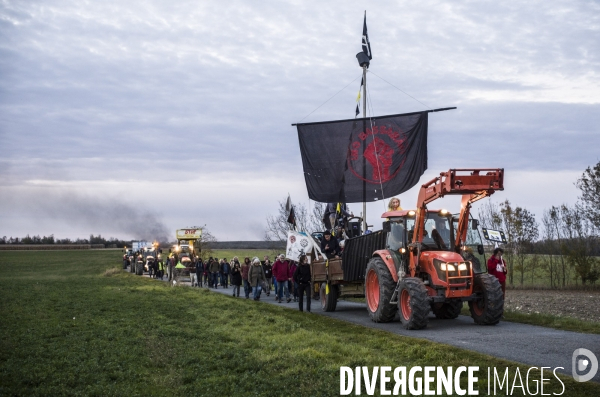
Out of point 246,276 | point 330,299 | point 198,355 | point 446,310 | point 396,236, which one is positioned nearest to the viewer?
point 198,355

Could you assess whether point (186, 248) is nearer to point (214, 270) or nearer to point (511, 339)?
point (214, 270)

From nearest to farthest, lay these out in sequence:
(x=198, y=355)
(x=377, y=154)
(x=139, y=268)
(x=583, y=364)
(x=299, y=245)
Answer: (x=583, y=364) < (x=198, y=355) < (x=377, y=154) < (x=299, y=245) < (x=139, y=268)

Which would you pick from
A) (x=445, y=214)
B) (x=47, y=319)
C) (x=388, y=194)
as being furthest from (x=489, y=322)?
(x=47, y=319)

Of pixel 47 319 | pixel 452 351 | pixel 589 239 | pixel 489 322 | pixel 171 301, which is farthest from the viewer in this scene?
pixel 589 239

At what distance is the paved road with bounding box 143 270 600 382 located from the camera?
35.4ft

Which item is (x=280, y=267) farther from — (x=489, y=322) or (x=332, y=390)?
(x=332, y=390)

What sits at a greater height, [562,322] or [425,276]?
[425,276]

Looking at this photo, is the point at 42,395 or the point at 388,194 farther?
the point at 388,194

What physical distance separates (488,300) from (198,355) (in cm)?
699

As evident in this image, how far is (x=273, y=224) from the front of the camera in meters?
54.9

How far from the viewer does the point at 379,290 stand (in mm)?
17156

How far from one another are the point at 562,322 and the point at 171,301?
14253 millimetres

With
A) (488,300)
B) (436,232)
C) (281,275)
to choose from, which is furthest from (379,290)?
(281,275)

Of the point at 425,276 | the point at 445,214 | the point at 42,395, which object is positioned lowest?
the point at 42,395
